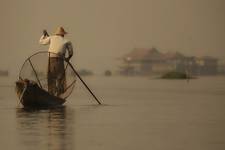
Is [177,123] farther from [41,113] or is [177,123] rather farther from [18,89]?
[18,89]

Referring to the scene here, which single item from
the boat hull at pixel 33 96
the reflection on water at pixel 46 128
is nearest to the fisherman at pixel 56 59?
the boat hull at pixel 33 96

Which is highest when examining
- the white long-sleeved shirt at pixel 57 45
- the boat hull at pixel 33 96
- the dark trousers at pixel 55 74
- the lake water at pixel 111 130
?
the white long-sleeved shirt at pixel 57 45

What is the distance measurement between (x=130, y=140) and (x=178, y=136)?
3.62 ft

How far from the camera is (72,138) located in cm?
1526

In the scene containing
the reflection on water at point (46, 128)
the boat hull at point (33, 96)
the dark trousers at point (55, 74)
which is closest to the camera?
the reflection on water at point (46, 128)

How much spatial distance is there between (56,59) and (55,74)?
406mm

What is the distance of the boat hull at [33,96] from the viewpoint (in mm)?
23891

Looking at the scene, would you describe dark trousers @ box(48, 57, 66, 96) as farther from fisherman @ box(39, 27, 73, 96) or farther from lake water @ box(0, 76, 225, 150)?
lake water @ box(0, 76, 225, 150)

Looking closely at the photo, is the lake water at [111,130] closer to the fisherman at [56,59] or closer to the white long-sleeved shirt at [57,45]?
the fisherman at [56,59]

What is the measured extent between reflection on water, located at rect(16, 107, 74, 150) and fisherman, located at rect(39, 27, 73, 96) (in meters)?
1.52

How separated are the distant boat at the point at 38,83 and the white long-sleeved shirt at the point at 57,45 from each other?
20 centimetres

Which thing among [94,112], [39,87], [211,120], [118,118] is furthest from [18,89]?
[211,120]

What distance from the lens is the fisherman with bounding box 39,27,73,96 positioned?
82.1 ft

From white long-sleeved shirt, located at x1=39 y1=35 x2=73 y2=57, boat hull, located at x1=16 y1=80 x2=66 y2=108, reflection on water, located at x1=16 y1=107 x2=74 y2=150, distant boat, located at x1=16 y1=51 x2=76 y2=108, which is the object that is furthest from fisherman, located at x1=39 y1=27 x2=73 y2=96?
reflection on water, located at x1=16 y1=107 x2=74 y2=150
